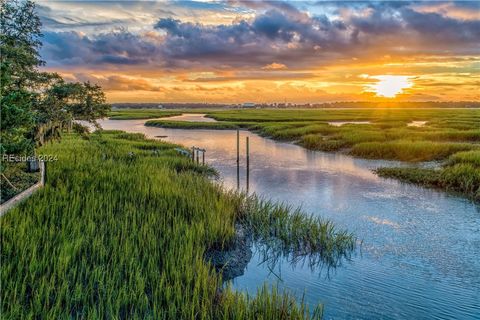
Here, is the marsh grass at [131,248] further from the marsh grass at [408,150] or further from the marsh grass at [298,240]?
the marsh grass at [408,150]

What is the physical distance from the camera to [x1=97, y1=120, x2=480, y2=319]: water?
6.43 m

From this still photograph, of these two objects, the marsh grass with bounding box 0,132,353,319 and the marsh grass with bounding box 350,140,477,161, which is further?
the marsh grass with bounding box 350,140,477,161

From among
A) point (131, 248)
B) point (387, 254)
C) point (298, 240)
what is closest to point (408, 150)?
point (387, 254)

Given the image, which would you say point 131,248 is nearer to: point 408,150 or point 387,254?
point 387,254

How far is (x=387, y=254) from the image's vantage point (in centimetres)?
856

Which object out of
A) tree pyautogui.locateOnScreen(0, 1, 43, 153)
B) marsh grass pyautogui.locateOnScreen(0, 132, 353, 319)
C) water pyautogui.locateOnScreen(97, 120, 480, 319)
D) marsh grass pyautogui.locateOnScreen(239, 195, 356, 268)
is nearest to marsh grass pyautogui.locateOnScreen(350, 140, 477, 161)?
water pyautogui.locateOnScreen(97, 120, 480, 319)

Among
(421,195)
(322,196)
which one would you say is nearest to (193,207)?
(322,196)

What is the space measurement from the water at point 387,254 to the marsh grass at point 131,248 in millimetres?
782

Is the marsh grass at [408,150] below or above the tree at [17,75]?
below

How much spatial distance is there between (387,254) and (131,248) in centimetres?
546

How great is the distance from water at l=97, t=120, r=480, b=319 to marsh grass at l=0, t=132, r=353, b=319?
782mm

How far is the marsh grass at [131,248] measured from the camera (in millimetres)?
5160

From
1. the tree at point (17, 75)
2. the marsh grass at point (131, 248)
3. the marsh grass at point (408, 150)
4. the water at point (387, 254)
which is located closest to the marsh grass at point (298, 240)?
the marsh grass at point (131, 248)

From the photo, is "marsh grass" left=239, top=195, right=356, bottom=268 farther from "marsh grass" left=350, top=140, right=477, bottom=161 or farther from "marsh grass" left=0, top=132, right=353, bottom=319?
"marsh grass" left=350, top=140, right=477, bottom=161
